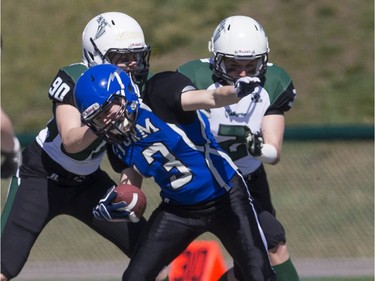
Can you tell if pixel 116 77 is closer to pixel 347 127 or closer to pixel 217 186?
pixel 217 186

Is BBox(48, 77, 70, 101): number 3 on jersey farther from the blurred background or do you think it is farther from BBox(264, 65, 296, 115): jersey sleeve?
the blurred background

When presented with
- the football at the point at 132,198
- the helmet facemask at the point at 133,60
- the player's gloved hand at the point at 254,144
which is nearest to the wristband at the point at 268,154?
the player's gloved hand at the point at 254,144

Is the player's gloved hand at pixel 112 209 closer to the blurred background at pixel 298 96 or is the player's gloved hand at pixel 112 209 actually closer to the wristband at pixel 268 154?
the wristband at pixel 268 154

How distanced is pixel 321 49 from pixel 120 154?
6349 millimetres

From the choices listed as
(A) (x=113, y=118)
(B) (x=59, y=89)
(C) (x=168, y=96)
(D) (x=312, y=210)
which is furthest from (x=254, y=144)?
(D) (x=312, y=210)

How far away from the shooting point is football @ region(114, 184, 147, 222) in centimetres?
524

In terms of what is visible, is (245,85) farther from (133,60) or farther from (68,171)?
(68,171)

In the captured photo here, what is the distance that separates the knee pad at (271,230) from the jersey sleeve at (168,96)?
919 mm

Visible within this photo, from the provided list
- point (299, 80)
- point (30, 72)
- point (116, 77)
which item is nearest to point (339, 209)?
point (299, 80)

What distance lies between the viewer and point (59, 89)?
18.6ft

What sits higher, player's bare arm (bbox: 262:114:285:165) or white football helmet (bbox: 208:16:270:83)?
white football helmet (bbox: 208:16:270:83)

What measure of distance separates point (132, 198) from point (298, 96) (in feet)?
19.5

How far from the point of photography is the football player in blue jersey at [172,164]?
16.6 feet

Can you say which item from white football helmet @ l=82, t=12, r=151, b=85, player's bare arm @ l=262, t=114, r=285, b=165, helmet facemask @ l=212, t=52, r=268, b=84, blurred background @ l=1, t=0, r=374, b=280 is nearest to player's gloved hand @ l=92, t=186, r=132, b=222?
white football helmet @ l=82, t=12, r=151, b=85
